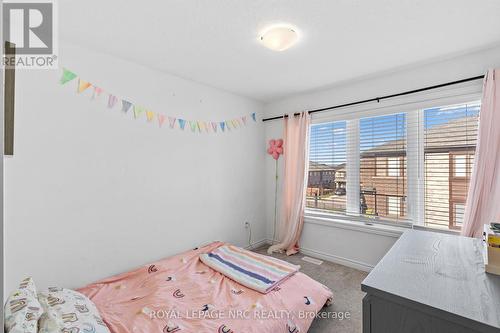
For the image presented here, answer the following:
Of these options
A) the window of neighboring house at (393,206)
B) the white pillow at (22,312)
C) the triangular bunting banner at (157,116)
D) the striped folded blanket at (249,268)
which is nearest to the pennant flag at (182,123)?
the triangular bunting banner at (157,116)

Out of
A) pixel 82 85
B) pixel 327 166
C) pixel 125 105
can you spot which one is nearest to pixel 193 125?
pixel 125 105

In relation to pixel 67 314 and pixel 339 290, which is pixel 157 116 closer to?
pixel 67 314

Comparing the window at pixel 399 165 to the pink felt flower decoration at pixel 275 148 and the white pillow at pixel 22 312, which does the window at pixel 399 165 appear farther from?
the white pillow at pixel 22 312

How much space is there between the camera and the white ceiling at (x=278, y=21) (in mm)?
1606

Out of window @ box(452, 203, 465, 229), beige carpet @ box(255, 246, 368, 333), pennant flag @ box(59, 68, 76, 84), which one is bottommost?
beige carpet @ box(255, 246, 368, 333)

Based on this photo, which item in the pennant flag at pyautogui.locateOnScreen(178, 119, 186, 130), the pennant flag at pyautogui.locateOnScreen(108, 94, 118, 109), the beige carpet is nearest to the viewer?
the beige carpet

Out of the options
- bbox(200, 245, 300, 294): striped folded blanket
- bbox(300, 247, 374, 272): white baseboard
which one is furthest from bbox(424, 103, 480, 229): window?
bbox(200, 245, 300, 294): striped folded blanket

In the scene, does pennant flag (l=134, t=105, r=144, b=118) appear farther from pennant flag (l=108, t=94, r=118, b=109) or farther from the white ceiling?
the white ceiling

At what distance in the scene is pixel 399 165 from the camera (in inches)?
109

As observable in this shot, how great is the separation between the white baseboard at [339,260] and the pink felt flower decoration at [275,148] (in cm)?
142

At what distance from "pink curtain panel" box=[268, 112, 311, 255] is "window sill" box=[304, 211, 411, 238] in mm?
182

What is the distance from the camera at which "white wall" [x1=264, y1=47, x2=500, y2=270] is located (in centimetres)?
230

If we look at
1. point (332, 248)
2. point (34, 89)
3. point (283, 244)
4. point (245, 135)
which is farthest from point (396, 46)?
point (34, 89)

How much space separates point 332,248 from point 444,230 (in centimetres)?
122
